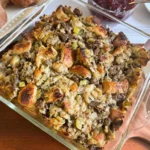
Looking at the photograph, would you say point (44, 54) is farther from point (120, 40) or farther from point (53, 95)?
point (120, 40)

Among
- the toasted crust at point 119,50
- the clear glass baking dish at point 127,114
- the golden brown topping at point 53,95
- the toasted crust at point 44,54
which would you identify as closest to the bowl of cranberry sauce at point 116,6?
the clear glass baking dish at point 127,114

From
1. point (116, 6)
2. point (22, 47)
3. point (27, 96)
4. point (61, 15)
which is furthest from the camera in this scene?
point (116, 6)

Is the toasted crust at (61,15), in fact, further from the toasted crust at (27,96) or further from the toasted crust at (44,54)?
the toasted crust at (27,96)

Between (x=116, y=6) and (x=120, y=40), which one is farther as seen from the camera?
(x=116, y=6)

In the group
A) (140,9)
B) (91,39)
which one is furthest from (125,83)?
(140,9)

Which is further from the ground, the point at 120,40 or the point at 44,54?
the point at 120,40

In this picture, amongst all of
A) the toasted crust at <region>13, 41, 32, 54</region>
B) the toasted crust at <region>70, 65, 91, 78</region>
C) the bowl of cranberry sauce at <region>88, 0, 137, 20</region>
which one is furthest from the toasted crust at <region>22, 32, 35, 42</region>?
the bowl of cranberry sauce at <region>88, 0, 137, 20</region>

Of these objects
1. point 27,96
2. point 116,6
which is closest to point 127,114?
point 27,96
